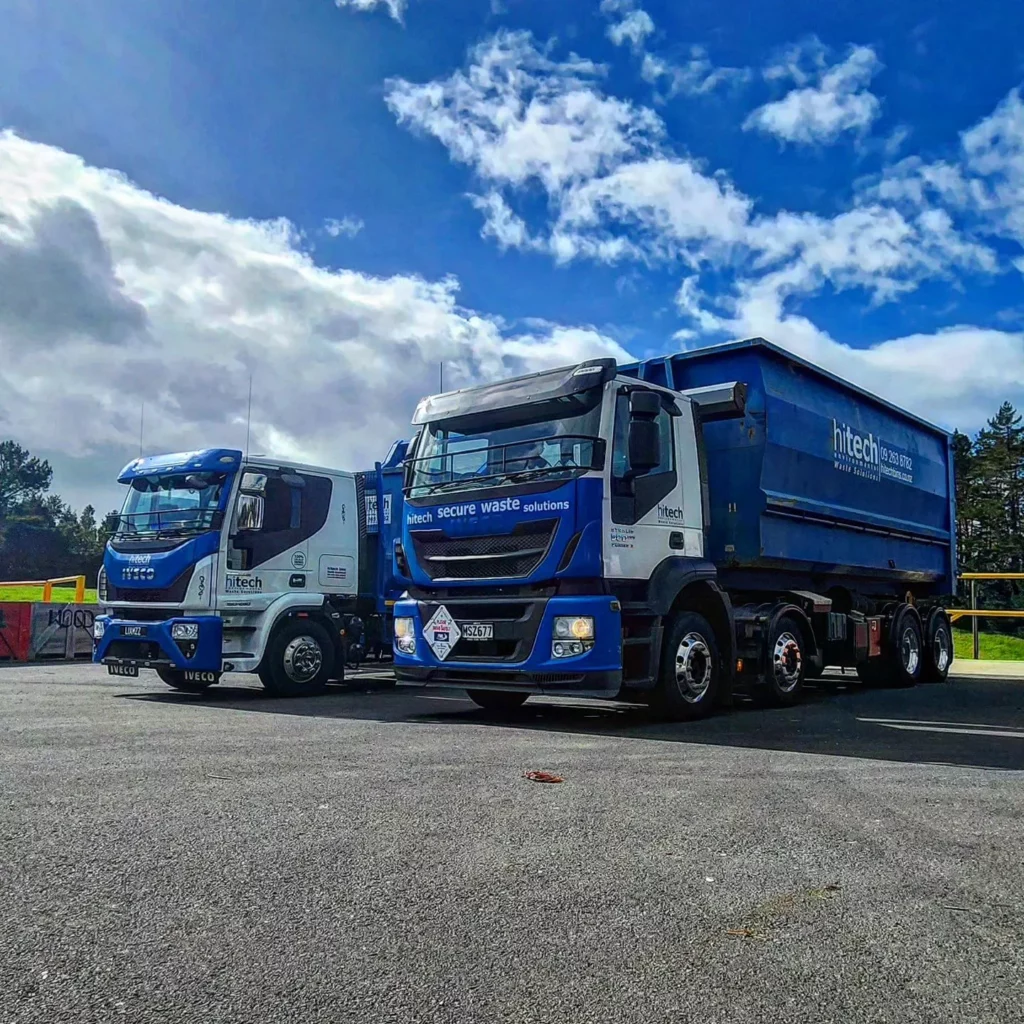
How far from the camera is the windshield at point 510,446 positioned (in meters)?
8.15

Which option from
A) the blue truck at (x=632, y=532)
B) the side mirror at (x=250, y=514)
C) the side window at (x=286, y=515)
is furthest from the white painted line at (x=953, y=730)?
the side mirror at (x=250, y=514)

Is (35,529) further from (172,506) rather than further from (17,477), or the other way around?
(172,506)

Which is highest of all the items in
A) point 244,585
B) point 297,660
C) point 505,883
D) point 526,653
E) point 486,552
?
point 486,552

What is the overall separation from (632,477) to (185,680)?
6.50m

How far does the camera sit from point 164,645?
10.6 metres

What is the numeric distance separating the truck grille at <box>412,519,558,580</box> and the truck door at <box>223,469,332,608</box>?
2893mm

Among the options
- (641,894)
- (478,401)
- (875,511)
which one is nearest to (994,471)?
(875,511)

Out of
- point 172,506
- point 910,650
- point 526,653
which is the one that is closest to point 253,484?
point 172,506

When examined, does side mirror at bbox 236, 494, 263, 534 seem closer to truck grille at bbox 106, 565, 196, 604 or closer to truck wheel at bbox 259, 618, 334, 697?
truck grille at bbox 106, 565, 196, 604

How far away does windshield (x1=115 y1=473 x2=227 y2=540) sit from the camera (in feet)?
35.8

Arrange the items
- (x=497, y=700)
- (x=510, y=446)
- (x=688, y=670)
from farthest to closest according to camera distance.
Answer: (x=497, y=700) → (x=688, y=670) → (x=510, y=446)

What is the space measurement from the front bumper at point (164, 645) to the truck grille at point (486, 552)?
2.96 m

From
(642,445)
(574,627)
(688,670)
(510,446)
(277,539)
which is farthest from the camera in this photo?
(277,539)

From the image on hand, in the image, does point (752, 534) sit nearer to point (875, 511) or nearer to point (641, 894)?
point (875, 511)
